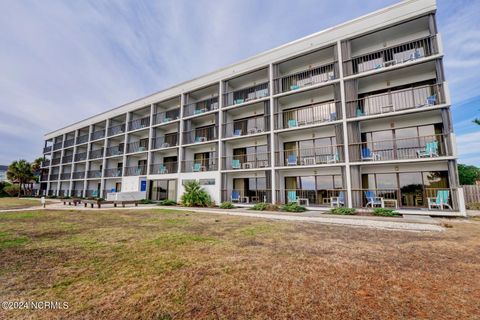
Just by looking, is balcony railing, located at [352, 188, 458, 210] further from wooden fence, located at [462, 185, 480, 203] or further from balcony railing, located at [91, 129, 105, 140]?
balcony railing, located at [91, 129, 105, 140]

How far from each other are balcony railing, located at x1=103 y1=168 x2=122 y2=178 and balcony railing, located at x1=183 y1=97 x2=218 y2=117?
1340 centimetres

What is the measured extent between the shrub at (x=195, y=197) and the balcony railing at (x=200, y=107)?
824cm

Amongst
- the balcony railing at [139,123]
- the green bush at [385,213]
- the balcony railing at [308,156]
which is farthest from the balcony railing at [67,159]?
the green bush at [385,213]

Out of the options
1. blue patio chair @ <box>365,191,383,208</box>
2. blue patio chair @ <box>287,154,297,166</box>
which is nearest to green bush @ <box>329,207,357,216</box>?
blue patio chair @ <box>365,191,383,208</box>

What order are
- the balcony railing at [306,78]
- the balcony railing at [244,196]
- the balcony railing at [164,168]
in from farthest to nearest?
the balcony railing at [164,168], the balcony railing at [244,196], the balcony railing at [306,78]

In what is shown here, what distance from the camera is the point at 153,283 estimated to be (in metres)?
3.14

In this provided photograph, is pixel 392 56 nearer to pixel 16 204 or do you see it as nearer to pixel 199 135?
pixel 199 135

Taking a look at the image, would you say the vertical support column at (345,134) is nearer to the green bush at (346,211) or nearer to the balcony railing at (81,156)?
the green bush at (346,211)

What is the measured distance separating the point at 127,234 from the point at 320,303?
629 cm

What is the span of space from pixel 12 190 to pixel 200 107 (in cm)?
3995

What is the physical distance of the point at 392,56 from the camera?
14.2 meters

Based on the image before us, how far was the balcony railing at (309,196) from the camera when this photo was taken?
15.7m

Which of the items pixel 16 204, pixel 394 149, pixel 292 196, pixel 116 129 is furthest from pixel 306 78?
pixel 16 204

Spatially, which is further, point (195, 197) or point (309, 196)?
point (195, 197)
